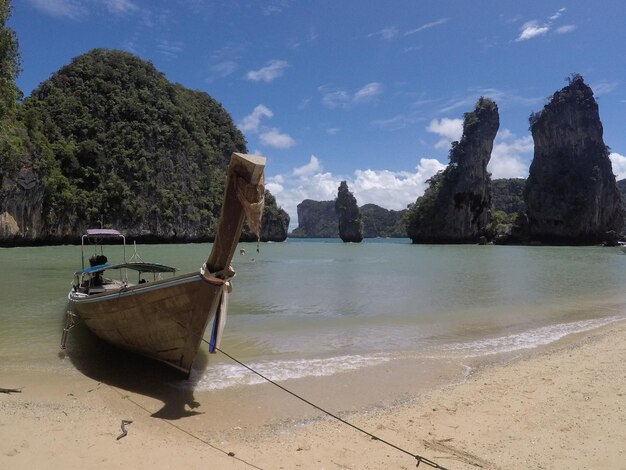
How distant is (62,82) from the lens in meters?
63.2

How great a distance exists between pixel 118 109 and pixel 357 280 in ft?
195

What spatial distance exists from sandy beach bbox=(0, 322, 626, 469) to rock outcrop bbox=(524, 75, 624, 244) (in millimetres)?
67207

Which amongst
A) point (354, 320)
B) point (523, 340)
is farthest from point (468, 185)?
point (523, 340)

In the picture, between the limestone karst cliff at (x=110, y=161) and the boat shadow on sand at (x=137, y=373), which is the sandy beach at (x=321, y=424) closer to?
the boat shadow on sand at (x=137, y=373)

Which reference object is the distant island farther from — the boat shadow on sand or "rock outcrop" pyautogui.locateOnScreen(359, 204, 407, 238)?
"rock outcrop" pyautogui.locateOnScreen(359, 204, 407, 238)

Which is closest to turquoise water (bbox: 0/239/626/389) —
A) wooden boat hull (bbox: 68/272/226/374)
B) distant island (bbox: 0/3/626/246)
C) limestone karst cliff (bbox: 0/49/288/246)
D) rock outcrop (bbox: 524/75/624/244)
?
wooden boat hull (bbox: 68/272/226/374)

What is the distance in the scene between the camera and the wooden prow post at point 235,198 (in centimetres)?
459

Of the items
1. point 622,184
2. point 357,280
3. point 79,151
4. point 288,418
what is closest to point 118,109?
point 79,151

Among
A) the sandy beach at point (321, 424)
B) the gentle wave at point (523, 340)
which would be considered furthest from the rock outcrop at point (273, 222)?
the sandy beach at point (321, 424)

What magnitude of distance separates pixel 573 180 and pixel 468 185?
616 inches

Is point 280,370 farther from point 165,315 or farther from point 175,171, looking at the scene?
point 175,171

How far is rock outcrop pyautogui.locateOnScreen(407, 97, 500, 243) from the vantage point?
74188 millimetres

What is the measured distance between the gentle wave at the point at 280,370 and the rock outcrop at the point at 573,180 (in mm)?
68026

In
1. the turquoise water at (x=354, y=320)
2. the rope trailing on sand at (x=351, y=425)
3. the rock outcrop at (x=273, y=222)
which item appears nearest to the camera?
the rope trailing on sand at (x=351, y=425)
